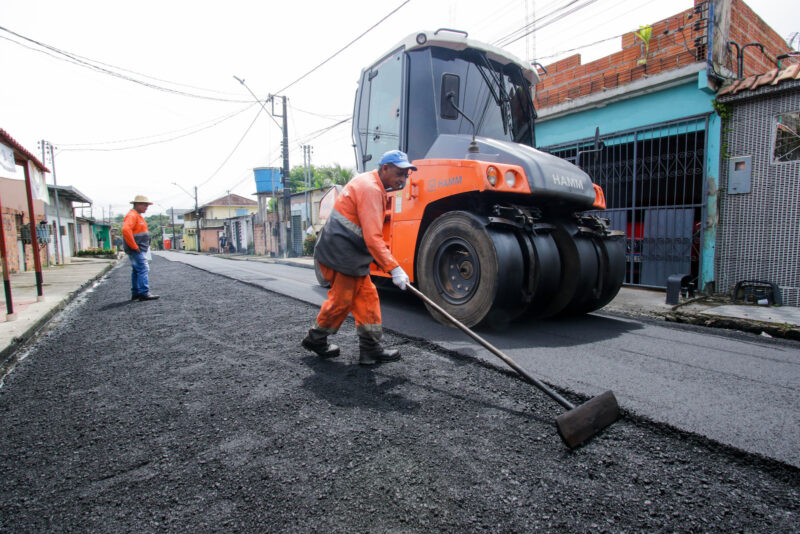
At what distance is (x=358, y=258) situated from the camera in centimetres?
302

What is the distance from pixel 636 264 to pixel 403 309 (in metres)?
4.77

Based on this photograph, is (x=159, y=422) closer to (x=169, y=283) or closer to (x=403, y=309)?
(x=403, y=309)

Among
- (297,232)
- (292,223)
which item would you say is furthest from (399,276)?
(292,223)

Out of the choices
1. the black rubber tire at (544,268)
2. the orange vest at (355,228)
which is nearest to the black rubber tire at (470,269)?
the black rubber tire at (544,268)

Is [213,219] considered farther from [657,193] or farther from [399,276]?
[399,276]

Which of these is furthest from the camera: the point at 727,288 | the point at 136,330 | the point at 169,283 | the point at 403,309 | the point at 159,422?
the point at 169,283

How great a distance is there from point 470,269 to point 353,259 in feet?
4.24

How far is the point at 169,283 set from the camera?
8.54 m

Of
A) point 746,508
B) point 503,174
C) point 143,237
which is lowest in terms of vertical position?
point 746,508

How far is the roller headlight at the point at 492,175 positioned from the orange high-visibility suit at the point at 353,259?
101cm

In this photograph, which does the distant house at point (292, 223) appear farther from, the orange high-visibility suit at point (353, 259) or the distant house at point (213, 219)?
the orange high-visibility suit at point (353, 259)

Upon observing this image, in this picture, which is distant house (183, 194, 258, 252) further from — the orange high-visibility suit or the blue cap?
the blue cap

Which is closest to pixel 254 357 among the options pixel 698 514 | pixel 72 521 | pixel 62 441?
pixel 62 441

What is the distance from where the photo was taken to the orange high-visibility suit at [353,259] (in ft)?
9.73
